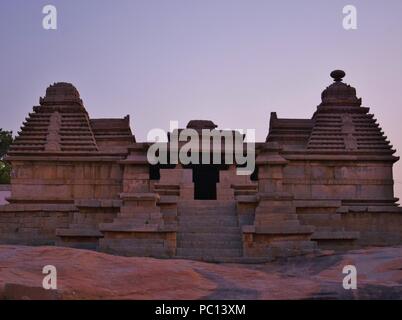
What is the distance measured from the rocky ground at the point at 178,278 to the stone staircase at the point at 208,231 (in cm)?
180

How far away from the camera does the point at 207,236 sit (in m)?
14.3

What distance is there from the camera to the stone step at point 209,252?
13367mm

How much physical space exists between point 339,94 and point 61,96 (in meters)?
11.3

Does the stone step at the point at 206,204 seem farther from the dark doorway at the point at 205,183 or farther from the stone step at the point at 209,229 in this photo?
the dark doorway at the point at 205,183

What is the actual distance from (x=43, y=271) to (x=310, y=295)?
4.43m

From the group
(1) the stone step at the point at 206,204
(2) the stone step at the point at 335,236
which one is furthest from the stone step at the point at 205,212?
(2) the stone step at the point at 335,236

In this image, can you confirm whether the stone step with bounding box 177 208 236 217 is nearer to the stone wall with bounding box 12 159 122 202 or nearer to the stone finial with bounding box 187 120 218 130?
the stone wall with bounding box 12 159 122 202

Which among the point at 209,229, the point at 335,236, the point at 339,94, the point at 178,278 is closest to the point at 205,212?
the point at 209,229

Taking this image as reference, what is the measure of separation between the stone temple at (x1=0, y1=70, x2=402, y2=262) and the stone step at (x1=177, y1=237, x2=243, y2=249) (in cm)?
3

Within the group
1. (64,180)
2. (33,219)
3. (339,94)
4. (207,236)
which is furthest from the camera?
(339,94)

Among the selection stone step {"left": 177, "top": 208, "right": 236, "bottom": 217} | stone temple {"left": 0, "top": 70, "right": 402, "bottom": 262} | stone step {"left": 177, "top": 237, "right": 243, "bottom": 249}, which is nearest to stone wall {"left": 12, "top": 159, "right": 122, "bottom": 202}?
stone temple {"left": 0, "top": 70, "right": 402, "bottom": 262}

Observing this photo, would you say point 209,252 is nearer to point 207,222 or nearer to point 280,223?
point 207,222

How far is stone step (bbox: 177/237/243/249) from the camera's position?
13867mm
